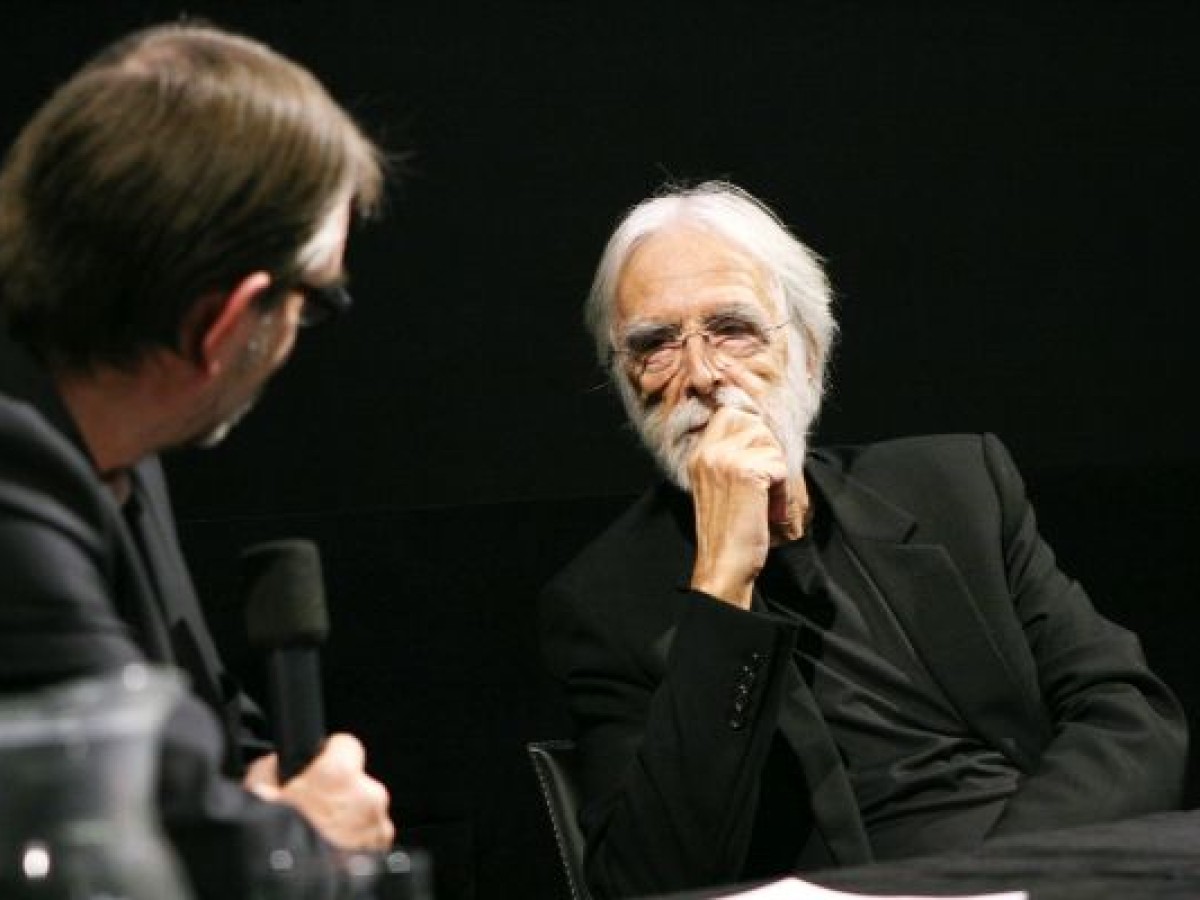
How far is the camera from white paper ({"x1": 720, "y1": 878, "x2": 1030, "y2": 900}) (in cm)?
176

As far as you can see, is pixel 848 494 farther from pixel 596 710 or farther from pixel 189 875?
pixel 189 875

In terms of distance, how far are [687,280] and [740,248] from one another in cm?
11

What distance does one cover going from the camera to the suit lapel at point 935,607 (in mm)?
2705

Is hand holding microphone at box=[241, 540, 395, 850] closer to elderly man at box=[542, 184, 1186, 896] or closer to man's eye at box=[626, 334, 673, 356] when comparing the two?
elderly man at box=[542, 184, 1186, 896]

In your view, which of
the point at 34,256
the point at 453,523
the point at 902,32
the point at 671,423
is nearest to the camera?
the point at 34,256

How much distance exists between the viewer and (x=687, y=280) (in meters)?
2.88

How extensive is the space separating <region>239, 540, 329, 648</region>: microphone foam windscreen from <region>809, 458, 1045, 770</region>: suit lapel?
142 centimetres

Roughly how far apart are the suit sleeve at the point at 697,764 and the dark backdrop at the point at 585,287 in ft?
2.97

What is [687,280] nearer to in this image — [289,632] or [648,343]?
[648,343]

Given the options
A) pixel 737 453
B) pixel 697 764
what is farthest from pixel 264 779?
pixel 737 453

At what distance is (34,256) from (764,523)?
125 centimetres

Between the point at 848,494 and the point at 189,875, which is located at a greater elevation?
the point at 189,875

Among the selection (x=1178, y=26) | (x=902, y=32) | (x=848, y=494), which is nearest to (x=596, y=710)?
(x=848, y=494)

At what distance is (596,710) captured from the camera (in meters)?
2.62
